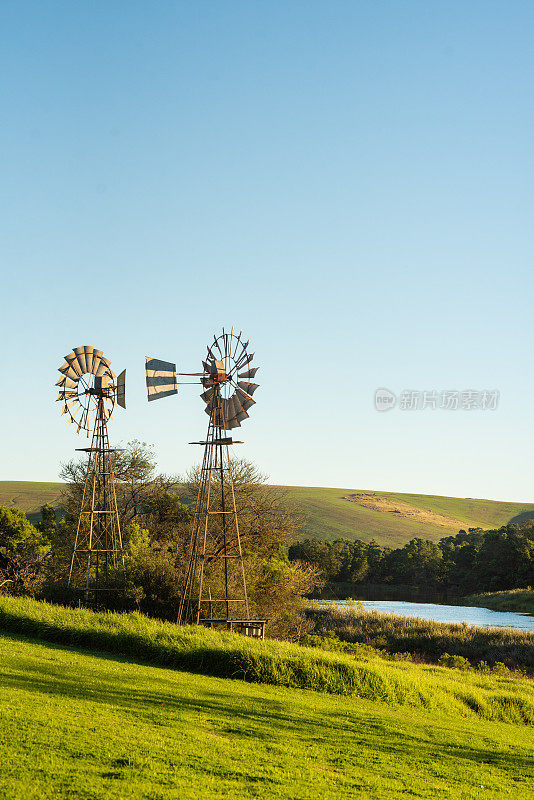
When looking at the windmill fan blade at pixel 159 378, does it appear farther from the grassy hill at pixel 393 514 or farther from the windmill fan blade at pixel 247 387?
the grassy hill at pixel 393 514

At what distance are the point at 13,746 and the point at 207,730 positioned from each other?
3.02m

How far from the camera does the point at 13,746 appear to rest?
8039 mm

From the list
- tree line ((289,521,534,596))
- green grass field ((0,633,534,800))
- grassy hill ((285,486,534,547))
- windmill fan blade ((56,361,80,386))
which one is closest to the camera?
green grass field ((0,633,534,800))

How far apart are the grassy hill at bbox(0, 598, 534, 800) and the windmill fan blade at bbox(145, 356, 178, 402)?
11.1 m

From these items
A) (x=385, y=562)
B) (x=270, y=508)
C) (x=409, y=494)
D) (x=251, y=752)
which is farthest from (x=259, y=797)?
(x=409, y=494)

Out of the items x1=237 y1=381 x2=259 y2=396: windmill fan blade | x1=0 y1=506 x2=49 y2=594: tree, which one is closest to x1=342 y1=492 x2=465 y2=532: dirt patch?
x1=0 y1=506 x2=49 y2=594: tree

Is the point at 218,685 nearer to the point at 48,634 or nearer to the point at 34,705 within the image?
Answer: the point at 34,705

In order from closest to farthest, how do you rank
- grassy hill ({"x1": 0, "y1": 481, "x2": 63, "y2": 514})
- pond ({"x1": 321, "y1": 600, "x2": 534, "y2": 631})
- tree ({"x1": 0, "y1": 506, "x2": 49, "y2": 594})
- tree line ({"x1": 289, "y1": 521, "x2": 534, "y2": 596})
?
tree ({"x1": 0, "y1": 506, "x2": 49, "y2": 594}), pond ({"x1": 321, "y1": 600, "x2": 534, "y2": 631}), tree line ({"x1": 289, "y1": 521, "x2": 534, "y2": 596}), grassy hill ({"x1": 0, "y1": 481, "x2": 63, "y2": 514})

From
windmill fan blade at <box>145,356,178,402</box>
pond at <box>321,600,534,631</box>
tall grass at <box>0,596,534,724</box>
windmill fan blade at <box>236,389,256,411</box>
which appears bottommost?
pond at <box>321,600,534,631</box>

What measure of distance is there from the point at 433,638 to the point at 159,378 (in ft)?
70.7

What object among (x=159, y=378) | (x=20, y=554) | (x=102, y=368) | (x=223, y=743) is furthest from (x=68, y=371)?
(x=20, y=554)

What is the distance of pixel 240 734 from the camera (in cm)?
1000

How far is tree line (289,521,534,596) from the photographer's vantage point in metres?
74.7

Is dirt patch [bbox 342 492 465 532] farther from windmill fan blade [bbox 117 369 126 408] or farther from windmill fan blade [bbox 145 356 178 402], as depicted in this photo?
windmill fan blade [bbox 145 356 178 402]
